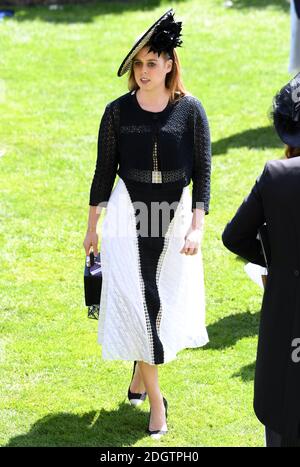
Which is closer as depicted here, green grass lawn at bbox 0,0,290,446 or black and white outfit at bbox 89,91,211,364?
black and white outfit at bbox 89,91,211,364

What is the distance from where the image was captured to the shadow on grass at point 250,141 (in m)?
10.2

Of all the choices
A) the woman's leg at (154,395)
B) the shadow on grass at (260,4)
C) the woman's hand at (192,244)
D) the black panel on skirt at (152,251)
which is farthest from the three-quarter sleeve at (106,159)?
the shadow on grass at (260,4)

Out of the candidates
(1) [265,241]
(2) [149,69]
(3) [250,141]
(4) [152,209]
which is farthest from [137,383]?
(3) [250,141]

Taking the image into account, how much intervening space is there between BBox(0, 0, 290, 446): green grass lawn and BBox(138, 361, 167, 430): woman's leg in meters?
0.08

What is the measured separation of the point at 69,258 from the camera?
309 inches

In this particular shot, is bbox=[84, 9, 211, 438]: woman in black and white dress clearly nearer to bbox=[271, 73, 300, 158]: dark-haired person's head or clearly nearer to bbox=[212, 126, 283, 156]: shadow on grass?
bbox=[271, 73, 300, 158]: dark-haired person's head

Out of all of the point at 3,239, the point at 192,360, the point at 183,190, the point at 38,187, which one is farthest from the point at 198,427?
the point at 38,187

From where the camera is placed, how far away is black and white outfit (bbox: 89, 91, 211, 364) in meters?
5.16

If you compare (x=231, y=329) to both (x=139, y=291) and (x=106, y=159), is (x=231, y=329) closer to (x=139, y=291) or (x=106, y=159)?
(x=139, y=291)

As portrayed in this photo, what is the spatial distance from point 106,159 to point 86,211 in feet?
11.4

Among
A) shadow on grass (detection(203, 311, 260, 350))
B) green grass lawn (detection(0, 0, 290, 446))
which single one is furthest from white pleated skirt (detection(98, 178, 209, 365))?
shadow on grass (detection(203, 311, 260, 350))

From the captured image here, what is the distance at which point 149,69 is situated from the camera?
5102 mm

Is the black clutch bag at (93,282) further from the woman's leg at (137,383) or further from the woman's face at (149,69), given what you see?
the woman's face at (149,69)

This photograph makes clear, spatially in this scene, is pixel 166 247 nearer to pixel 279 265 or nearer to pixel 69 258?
pixel 279 265
